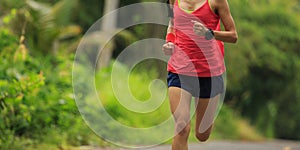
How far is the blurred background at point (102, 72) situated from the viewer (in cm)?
873

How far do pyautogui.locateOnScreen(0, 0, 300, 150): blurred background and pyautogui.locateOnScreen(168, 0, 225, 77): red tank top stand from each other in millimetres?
2539

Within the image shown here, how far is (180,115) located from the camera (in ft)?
19.0

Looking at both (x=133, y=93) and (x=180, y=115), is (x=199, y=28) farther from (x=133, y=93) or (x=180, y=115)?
(x=133, y=93)

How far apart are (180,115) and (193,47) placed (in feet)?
2.15

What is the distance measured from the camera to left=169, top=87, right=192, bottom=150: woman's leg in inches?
227

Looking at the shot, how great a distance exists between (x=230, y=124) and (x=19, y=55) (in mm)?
10805

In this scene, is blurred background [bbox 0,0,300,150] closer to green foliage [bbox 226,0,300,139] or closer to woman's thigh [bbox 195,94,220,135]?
green foliage [bbox 226,0,300,139]

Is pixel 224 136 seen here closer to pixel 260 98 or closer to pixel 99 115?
pixel 99 115

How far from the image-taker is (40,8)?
44.4 ft

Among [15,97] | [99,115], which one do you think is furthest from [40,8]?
[15,97]

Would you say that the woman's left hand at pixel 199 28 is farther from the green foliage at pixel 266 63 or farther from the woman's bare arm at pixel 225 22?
the green foliage at pixel 266 63

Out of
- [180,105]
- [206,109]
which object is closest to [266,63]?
[206,109]

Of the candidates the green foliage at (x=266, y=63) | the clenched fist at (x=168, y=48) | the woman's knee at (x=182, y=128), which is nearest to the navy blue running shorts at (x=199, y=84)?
the clenched fist at (x=168, y=48)

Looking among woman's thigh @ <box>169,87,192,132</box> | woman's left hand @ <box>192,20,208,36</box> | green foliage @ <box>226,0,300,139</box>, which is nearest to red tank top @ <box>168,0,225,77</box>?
woman's thigh @ <box>169,87,192,132</box>
